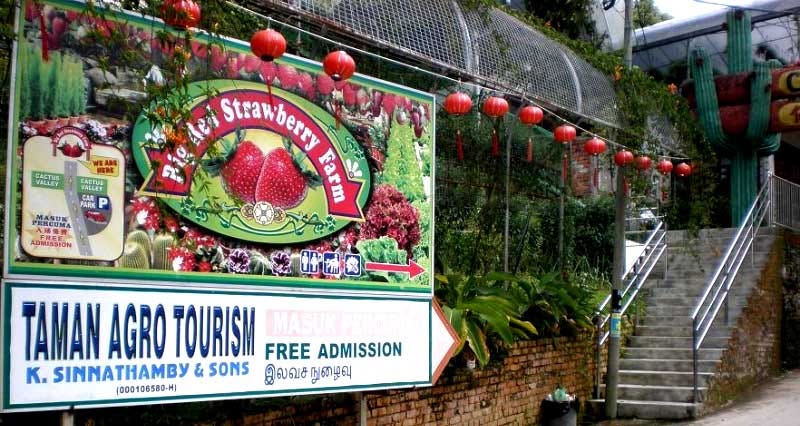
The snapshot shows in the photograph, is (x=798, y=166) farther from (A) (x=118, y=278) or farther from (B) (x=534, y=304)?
(A) (x=118, y=278)

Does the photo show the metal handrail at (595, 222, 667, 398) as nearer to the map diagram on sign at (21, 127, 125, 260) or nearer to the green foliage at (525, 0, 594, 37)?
the green foliage at (525, 0, 594, 37)

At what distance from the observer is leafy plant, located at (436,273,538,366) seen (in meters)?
8.77

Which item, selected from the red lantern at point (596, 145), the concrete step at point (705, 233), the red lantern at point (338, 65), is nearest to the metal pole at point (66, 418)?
the red lantern at point (338, 65)

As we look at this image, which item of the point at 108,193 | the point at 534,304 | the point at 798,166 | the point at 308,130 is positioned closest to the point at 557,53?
the point at 534,304

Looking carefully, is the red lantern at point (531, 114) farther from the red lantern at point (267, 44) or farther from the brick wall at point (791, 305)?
the brick wall at point (791, 305)

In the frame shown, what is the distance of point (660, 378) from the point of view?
11766mm

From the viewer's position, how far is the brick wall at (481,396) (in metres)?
7.34

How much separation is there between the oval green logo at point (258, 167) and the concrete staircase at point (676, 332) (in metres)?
6.26

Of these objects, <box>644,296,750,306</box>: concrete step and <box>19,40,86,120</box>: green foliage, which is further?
<box>644,296,750,306</box>: concrete step

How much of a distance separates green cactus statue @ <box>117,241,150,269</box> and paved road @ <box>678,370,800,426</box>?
25.2 ft

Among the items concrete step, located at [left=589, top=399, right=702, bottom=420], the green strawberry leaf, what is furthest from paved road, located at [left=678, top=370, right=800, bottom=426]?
the green strawberry leaf

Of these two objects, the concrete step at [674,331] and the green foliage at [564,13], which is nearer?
the concrete step at [674,331]

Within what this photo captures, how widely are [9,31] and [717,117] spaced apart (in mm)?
15372

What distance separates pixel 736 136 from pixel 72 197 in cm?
1529
